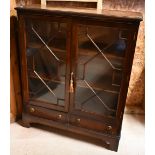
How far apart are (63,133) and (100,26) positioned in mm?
1055

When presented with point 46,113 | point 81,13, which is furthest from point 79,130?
point 81,13

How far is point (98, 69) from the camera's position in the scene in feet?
5.58

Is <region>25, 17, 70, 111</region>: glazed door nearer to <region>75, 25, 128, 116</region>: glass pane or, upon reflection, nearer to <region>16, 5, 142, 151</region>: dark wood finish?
<region>16, 5, 142, 151</region>: dark wood finish

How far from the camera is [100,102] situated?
1.79 metres

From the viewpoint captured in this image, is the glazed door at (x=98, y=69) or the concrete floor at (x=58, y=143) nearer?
the glazed door at (x=98, y=69)

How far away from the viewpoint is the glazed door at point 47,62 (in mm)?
1706

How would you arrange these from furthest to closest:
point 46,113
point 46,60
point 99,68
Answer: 1. point 46,113
2. point 46,60
3. point 99,68

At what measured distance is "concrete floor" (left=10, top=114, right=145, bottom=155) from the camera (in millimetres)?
1814

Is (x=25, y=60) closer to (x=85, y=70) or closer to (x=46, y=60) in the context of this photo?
(x=46, y=60)

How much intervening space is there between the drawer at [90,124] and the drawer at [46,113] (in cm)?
8

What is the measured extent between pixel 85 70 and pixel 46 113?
0.58 metres

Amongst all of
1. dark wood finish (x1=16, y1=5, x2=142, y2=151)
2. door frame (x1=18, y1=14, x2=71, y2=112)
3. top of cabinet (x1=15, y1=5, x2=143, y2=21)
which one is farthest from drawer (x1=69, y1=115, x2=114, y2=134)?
top of cabinet (x1=15, y1=5, x2=143, y2=21)

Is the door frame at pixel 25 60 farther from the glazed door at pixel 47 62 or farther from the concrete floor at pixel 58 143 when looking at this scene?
the concrete floor at pixel 58 143

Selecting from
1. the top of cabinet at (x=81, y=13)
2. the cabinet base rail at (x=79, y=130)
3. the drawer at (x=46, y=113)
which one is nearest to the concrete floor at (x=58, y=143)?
the cabinet base rail at (x=79, y=130)
